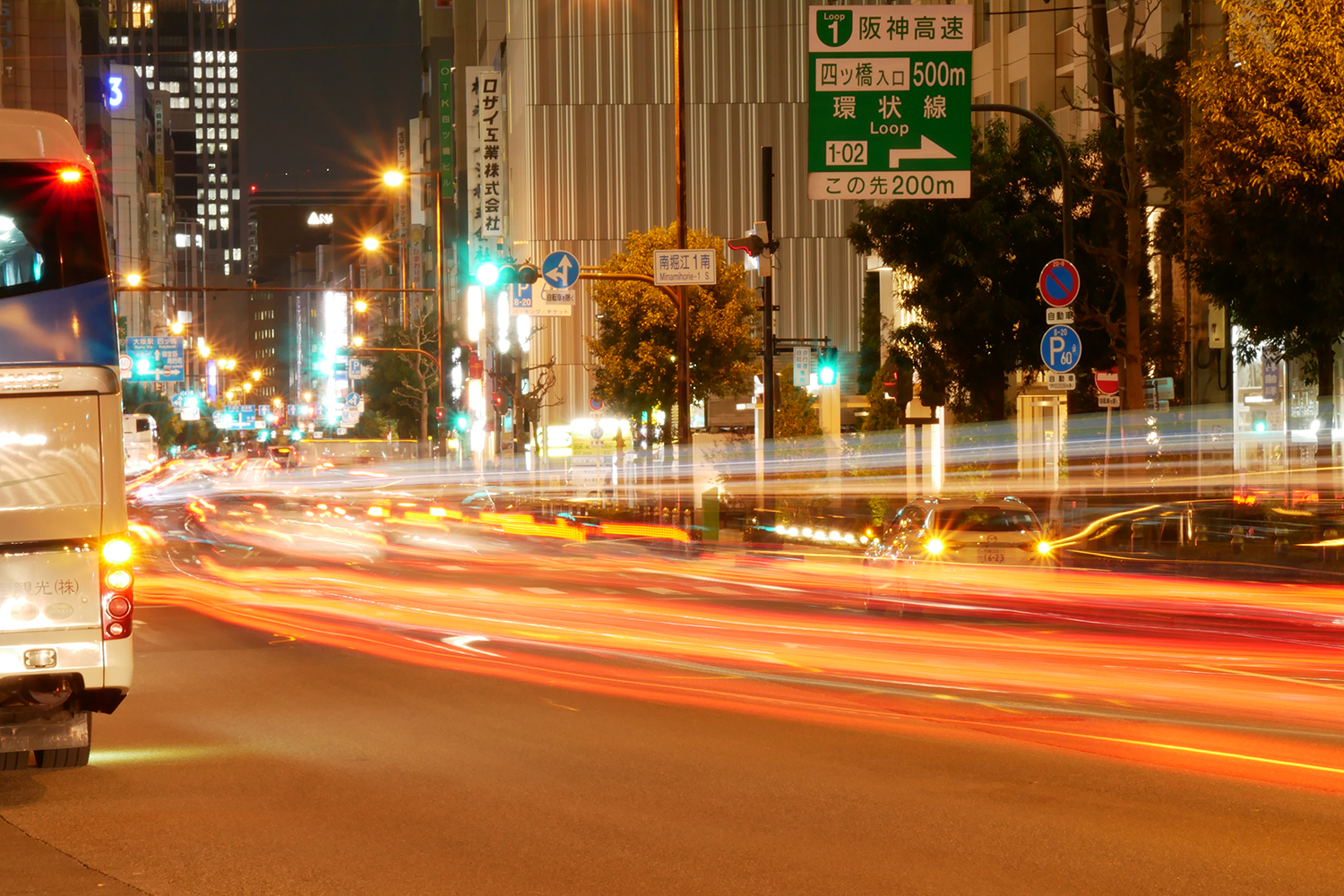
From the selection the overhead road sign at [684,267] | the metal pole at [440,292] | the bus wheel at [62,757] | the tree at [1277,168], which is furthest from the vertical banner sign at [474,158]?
the bus wheel at [62,757]

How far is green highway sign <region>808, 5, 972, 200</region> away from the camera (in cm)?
2081

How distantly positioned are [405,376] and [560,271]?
282 feet

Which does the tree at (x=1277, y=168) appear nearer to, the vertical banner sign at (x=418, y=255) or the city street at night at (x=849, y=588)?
the city street at night at (x=849, y=588)

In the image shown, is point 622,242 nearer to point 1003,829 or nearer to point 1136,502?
point 1136,502

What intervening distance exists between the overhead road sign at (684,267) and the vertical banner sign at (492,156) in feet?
222

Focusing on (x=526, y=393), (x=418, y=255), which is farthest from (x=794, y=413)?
(x=418, y=255)

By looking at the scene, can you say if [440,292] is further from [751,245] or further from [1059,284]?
[1059,284]

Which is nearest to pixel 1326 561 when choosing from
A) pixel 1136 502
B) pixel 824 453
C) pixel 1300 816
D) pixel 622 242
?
pixel 1136 502

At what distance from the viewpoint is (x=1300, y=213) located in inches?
908

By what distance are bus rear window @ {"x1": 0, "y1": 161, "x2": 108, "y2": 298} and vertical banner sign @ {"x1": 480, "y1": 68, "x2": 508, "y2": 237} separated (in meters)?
89.4

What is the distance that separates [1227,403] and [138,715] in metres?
29.8

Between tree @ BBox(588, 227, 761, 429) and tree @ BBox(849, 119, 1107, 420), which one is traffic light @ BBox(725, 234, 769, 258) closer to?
tree @ BBox(849, 119, 1107, 420)

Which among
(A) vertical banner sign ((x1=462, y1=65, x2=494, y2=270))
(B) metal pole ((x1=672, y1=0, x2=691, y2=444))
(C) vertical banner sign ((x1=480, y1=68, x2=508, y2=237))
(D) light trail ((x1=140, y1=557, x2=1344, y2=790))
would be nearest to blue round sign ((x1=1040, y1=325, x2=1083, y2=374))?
(D) light trail ((x1=140, y1=557, x2=1344, y2=790))

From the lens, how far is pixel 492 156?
99750 mm
